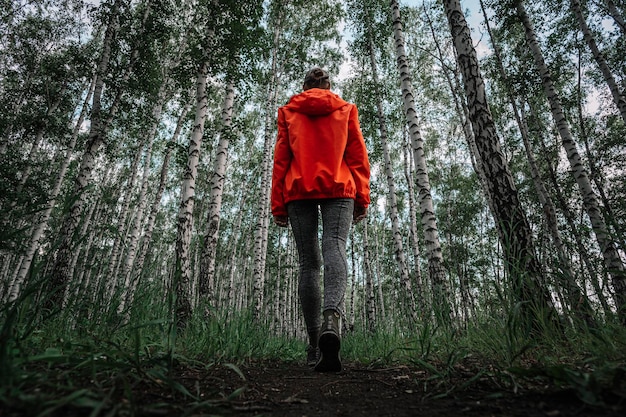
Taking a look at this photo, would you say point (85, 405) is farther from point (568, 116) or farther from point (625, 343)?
point (568, 116)

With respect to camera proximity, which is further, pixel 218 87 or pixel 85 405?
pixel 218 87

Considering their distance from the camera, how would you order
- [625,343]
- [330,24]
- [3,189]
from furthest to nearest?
[330,24], [3,189], [625,343]

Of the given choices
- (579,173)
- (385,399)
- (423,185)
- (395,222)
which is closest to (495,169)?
(385,399)

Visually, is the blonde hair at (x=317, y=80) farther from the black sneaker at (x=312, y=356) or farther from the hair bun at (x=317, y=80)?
the black sneaker at (x=312, y=356)

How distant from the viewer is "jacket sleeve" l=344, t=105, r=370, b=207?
241 cm

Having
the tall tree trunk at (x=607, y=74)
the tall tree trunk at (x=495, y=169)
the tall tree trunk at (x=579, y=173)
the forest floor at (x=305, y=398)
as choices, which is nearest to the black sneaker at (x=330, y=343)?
the forest floor at (x=305, y=398)

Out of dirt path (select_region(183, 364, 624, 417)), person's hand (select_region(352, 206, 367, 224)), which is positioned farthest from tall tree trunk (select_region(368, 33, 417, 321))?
dirt path (select_region(183, 364, 624, 417))

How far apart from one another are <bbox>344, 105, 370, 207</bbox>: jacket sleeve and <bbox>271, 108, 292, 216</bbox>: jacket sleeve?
492 millimetres

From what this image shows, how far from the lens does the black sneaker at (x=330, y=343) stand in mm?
1846

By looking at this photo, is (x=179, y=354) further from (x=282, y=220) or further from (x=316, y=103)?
(x=316, y=103)

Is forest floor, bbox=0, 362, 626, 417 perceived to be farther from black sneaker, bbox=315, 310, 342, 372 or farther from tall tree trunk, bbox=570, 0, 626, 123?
tall tree trunk, bbox=570, 0, 626, 123

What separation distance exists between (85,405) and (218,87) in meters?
17.9

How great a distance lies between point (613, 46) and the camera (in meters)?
12.9

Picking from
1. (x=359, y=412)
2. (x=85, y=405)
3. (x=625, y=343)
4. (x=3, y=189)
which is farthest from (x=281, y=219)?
(x=3, y=189)
